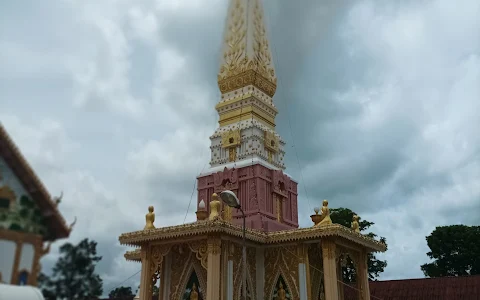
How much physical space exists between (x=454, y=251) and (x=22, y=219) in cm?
3472

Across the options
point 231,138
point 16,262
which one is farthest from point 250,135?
point 16,262

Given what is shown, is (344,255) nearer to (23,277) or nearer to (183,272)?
(183,272)

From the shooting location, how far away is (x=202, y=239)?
17.8m

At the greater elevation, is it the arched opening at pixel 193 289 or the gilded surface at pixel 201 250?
the gilded surface at pixel 201 250

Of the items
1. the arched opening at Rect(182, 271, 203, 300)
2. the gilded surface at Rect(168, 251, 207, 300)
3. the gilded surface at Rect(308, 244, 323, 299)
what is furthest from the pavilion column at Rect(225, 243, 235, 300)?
the gilded surface at Rect(308, 244, 323, 299)

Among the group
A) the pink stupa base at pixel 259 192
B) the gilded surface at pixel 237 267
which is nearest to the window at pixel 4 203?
the gilded surface at pixel 237 267

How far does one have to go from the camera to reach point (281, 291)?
1872cm

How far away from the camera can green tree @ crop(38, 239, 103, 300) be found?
6.74 metres

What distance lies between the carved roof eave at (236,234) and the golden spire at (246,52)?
322 inches

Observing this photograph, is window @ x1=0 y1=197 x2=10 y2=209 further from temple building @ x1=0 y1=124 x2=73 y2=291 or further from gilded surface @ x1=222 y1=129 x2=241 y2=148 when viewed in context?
gilded surface @ x1=222 y1=129 x2=241 y2=148

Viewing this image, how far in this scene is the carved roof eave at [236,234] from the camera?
1717 cm

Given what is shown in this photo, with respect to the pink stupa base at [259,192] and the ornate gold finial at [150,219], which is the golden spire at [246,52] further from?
the ornate gold finial at [150,219]

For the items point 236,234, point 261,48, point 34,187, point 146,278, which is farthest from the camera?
point 261,48

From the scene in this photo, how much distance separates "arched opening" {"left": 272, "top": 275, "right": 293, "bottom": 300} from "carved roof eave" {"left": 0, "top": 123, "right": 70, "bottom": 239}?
1306 cm
